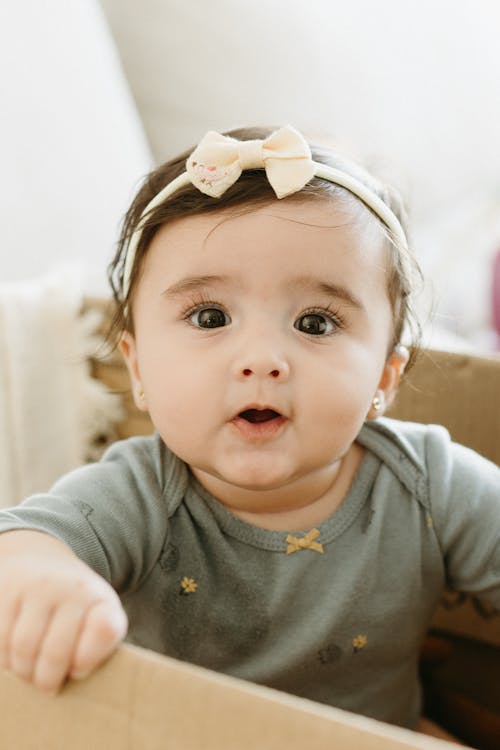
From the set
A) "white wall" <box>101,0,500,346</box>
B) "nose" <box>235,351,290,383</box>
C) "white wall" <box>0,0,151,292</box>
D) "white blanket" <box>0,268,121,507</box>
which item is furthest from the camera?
"white wall" <box>101,0,500,346</box>

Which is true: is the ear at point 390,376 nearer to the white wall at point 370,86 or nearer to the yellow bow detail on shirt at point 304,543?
the yellow bow detail on shirt at point 304,543

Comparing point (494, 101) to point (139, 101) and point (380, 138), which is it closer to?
point (380, 138)

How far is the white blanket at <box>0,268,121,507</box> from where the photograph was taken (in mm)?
978

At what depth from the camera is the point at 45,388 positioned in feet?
Result: 3.32

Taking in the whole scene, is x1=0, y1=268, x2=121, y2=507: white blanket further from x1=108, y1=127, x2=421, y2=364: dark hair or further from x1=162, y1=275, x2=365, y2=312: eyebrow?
x1=162, y1=275, x2=365, y2=312: eyebrow

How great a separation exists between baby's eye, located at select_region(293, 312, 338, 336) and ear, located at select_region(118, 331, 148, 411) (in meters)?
0.16

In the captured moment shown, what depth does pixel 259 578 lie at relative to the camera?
0.69m

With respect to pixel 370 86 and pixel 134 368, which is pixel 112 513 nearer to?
pixel 134 368

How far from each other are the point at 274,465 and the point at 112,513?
0.14 metres

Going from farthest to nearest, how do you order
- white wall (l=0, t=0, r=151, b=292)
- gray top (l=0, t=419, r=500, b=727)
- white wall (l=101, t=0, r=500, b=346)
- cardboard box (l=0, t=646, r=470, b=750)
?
white wall (l=101, t=0, r=500, b=346) → white wall (l=0, t=0, r=151, b=292) → gray top (l=0, t=419, r=500, b=727) → cardboard box (l=0, t=646, r=470, b=750)

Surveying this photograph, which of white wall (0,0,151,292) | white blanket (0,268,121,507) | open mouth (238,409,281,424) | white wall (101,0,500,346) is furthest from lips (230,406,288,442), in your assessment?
white wall (101,0,500,346)

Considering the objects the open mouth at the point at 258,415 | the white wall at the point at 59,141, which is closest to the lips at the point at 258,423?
the open mouth at the point at 258,415

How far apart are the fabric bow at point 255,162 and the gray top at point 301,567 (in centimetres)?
24

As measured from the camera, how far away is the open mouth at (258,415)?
1.95ft
